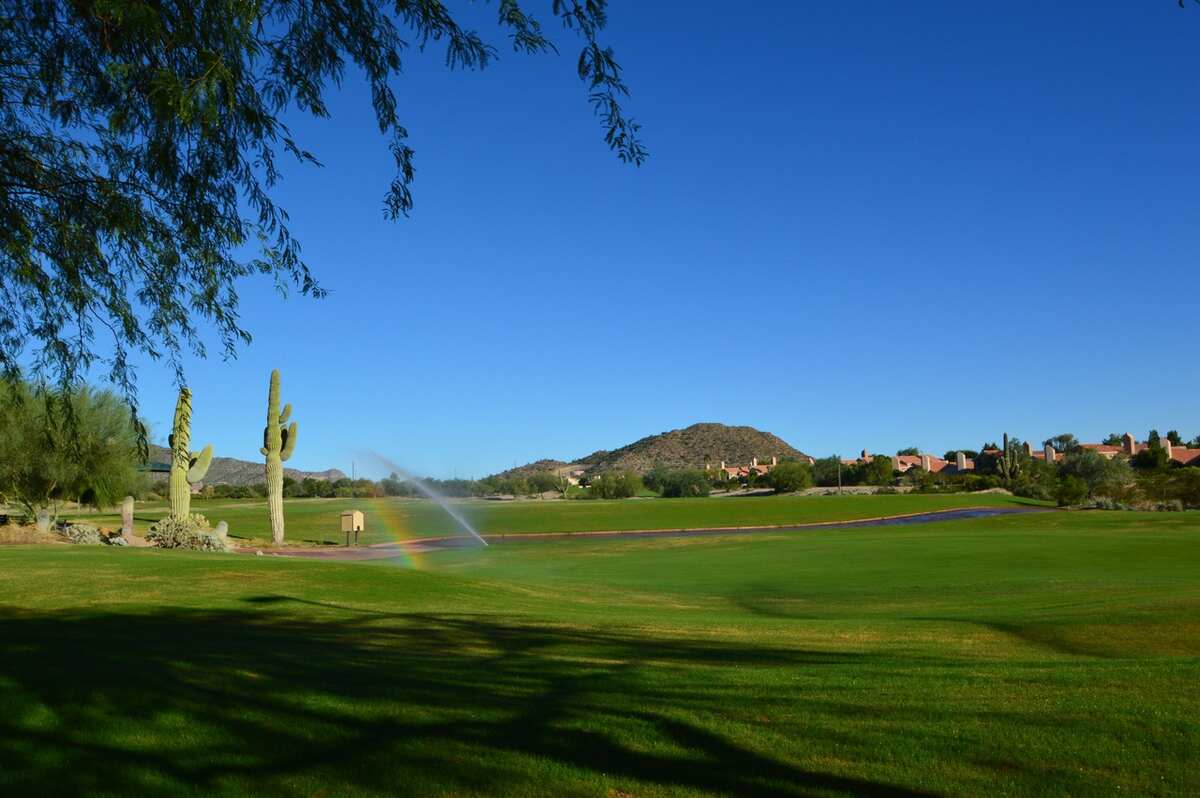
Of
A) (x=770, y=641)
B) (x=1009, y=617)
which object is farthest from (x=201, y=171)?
(x=1009, y=617)

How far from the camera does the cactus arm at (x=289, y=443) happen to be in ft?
153

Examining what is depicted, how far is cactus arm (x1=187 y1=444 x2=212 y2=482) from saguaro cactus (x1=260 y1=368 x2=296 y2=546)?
250 cm

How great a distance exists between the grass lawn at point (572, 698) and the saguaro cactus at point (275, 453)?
1063 inches

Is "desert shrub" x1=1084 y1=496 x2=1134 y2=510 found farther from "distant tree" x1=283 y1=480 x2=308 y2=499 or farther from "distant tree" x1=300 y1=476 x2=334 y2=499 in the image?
"distant tree" x1=283 y1=480 x2=308 y2=499

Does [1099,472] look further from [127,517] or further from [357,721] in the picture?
[357,721]

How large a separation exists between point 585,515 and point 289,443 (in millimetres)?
33800

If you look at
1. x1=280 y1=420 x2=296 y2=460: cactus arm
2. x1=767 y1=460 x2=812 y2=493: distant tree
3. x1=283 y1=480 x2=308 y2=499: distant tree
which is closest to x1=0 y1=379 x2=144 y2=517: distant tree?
x1=280 y1=420 x2=296 y2=460: cactus arm

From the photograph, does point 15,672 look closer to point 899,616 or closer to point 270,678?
point 270,678

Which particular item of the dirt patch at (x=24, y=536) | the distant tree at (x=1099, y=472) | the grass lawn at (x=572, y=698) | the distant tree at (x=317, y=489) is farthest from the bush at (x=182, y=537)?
the distant tree at (x=317, y=489)

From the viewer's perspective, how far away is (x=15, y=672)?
8.67 meters

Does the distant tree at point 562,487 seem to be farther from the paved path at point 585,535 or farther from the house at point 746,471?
the paved path at point 585,535

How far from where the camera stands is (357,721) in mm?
7492

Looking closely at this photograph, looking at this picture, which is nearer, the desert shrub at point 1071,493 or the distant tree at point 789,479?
the desert shrub at point 1071,493

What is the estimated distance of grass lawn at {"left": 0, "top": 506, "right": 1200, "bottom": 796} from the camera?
6.34 meters
